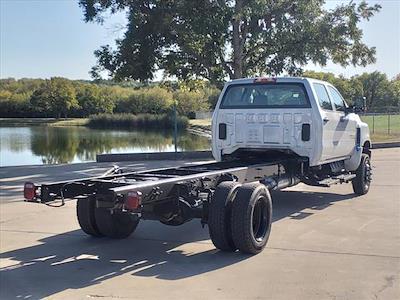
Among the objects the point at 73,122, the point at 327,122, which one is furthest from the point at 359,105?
the point at 73,122

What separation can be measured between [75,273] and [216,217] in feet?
5.64

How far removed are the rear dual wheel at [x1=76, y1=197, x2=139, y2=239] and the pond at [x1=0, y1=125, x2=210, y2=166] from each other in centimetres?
1505

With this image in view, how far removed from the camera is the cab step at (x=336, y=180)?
961 cm

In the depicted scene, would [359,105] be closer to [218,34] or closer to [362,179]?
[362,179]

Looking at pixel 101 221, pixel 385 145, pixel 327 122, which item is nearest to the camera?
pixel 101 221

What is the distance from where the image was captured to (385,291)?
5.21m

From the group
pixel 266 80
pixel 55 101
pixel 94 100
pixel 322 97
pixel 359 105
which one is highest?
pixel 94 100

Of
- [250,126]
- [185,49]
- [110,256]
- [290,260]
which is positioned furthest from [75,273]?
[185,49]

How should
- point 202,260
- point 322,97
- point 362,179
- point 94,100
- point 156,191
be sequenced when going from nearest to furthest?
1. point 156,191
2. point 202,260
3. point 322,97
4. point 362,179
5. point 94,100

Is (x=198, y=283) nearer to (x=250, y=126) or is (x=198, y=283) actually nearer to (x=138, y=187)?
(x=138, y=187)

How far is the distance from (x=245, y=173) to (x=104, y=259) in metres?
2.43

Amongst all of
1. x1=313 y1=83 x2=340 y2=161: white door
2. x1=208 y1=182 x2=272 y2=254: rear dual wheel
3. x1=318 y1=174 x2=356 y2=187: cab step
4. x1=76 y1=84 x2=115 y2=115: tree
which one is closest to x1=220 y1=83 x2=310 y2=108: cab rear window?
x1=313 y1=83 x2=340 y2=161: white door

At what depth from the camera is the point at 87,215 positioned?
7.32 m

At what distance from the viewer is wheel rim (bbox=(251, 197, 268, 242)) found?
687 centimetres
